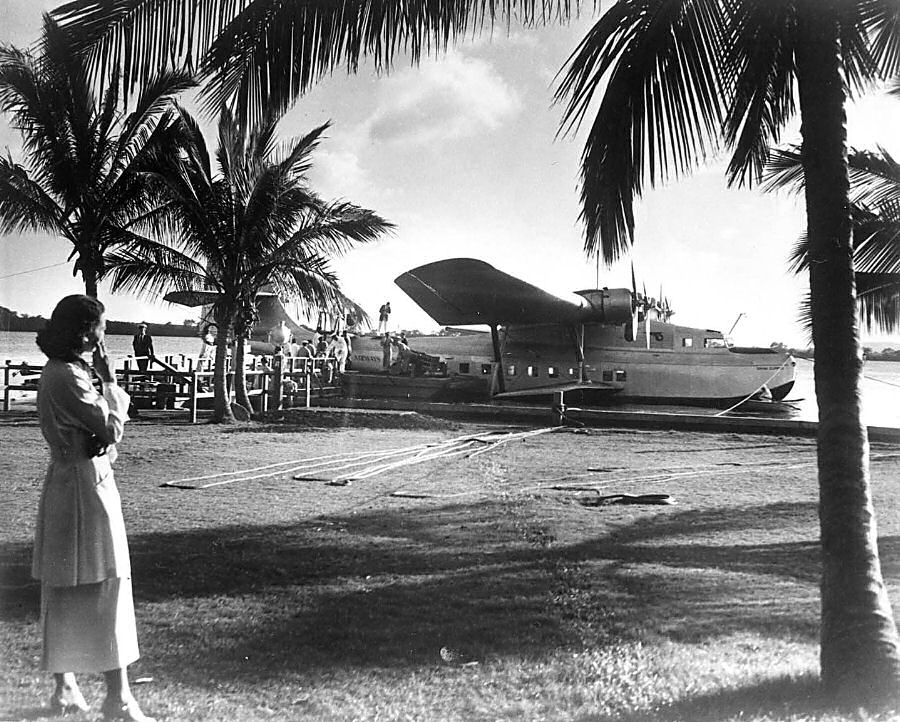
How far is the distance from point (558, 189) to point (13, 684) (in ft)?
11.8

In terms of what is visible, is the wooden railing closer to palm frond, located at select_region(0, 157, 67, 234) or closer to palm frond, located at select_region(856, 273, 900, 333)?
palm frond, located at select_region(0, 157, 67, 234)

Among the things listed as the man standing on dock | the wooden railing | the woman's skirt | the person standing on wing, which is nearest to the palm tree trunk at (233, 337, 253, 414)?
the wooden railing

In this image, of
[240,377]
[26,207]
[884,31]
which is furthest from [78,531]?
[884,31]

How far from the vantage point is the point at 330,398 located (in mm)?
7445

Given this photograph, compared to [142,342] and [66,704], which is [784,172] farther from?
[66,704]

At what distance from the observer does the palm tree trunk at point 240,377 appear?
196 inches

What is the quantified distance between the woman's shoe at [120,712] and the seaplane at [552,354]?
2808 mm

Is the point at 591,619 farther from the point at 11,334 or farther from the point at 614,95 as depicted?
the point at 11,334

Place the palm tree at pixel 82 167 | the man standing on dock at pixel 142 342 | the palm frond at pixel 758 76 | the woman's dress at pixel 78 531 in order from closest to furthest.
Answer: the woman's dress at pixel 78 531, the palm frond at pixel 758 76, the palm tree at pixel 82 167, the man standing on dock at pixel 142 342

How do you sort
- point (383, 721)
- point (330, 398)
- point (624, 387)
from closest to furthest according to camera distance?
point (383, 721) < point (330, 398) < point (624, 387)

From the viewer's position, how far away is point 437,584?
3982mm

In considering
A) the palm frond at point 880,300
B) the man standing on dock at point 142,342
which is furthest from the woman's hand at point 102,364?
the palm frond at point 880,300

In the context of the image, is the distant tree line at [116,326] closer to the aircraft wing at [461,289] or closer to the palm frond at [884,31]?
the aircraft wing at [461,289]

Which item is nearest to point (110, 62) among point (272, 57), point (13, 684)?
point (272, 57)
